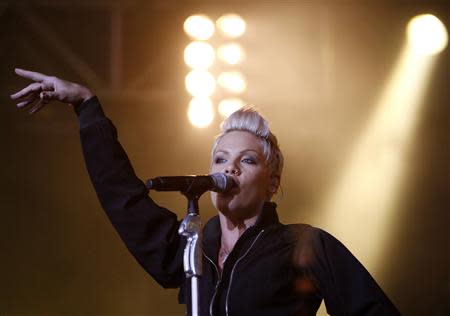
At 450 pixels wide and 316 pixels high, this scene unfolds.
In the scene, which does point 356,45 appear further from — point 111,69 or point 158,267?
point 158,267

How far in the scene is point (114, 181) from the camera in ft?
6.86

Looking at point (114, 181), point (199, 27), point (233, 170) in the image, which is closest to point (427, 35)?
point (199, 27)

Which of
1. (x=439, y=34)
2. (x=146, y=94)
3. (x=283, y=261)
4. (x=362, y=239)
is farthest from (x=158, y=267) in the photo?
(x=439, y=34)

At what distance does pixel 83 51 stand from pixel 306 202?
2069mm

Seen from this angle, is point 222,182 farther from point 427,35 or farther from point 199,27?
point 427,35

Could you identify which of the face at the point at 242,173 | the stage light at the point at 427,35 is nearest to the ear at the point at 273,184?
the face at the point at 242,173

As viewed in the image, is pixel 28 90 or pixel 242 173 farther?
pixel 242 173

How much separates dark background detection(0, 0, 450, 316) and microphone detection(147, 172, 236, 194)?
2.90 m

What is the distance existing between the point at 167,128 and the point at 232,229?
9.09ft

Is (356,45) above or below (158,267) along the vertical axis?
above

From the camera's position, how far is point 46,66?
480 centimetres

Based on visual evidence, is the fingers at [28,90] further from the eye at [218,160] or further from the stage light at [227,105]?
the stage light at [227,105]

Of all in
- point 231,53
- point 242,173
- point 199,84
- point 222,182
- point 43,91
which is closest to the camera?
point 222,182

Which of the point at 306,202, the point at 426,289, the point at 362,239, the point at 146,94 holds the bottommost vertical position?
the point at 426,289
